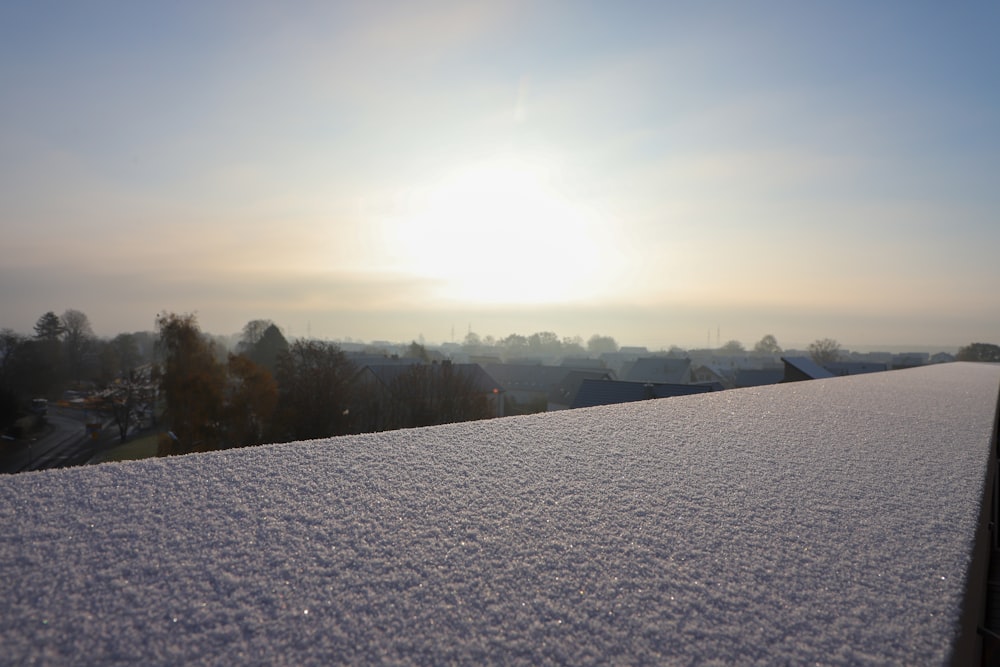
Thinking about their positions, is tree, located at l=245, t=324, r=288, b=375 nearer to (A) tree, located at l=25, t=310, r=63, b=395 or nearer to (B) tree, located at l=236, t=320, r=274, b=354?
(B) tree, located at l=236, t=320, r=274, b=354

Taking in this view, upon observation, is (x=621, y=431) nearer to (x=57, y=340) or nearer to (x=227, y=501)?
(x=227, y=501)

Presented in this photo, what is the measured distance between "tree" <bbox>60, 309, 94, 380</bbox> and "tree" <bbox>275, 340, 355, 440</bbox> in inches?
674

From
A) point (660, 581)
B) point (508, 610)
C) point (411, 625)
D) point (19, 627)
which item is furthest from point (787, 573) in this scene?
point (19, 627)

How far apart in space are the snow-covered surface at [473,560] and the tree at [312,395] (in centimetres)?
1757

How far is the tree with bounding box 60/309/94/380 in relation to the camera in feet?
97.2

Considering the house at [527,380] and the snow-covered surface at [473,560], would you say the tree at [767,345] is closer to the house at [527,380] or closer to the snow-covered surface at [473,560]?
the house at [527,380]

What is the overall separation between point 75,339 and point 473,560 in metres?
36.7

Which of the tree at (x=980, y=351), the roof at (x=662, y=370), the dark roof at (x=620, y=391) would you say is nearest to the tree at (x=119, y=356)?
the dark roof at (x=620, y=391)

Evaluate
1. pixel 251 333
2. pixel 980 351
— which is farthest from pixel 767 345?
pixel 251 333

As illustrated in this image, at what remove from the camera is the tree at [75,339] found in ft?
97.2

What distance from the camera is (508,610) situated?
2.65 ft

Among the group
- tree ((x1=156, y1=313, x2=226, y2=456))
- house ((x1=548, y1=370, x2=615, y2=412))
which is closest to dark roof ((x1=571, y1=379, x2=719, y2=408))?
tree ((x1=156, y1=313, x2=226, y2=456))

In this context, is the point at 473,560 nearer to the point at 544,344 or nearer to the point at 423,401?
the point at 423,401

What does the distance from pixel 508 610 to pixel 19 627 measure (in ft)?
1.96
